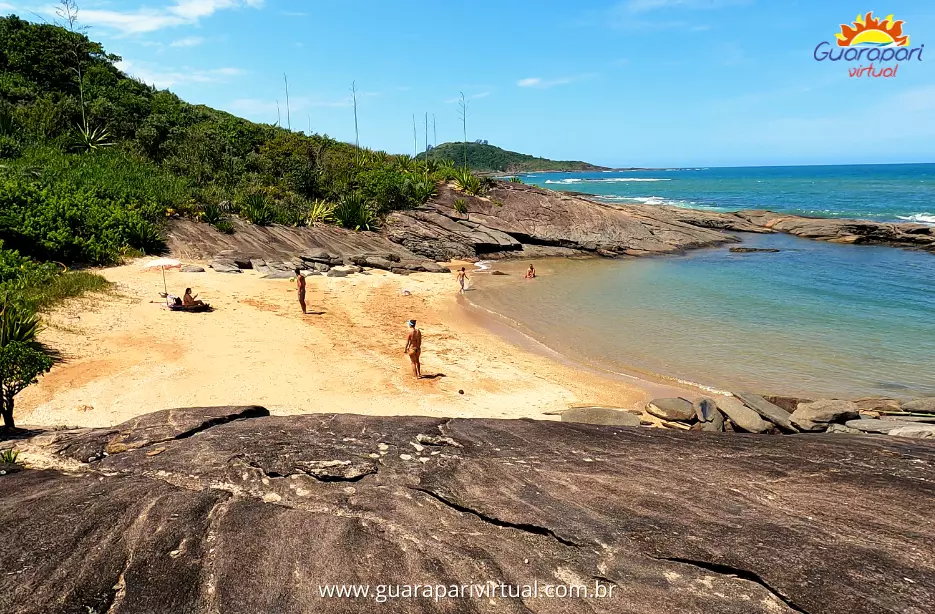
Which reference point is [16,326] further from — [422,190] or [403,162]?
[403,162]

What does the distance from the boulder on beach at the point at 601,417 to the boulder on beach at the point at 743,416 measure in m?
2.16

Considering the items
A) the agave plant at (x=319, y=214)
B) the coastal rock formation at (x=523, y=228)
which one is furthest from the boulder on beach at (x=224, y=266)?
the coastal rock formation at (x=523, y=228)

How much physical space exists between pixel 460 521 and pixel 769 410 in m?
9.63

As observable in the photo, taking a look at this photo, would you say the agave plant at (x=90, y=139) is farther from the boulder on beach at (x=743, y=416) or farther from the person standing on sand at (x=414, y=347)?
the boulder on beach at (x=743, y=416)

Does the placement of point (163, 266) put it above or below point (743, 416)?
above

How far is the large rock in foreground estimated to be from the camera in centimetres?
327

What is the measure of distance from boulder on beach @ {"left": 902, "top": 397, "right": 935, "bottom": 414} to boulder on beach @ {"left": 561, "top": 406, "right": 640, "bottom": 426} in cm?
621

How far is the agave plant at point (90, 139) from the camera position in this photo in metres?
29.8

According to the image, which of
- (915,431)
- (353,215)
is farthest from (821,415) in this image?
(353,215)

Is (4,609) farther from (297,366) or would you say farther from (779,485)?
(297,366)

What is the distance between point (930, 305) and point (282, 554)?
27.5 meters

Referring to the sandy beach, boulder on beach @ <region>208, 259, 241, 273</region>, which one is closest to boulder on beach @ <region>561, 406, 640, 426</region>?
the sandy beach

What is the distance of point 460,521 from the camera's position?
4.11 meters

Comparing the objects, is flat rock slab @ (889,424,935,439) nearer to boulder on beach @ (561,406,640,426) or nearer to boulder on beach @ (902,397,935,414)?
boulder on beach @ (902,397,935,414)
